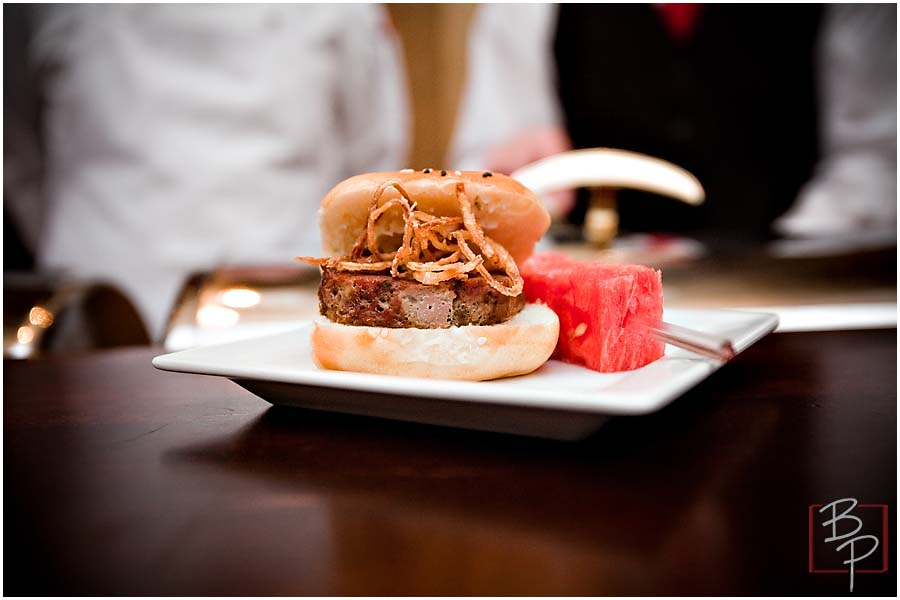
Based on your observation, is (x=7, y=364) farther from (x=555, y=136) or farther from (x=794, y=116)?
(x=794, y=116)

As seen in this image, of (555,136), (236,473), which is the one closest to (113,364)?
(236,473)

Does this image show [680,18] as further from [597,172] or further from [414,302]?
[414,302]

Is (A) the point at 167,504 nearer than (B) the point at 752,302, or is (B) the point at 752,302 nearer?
(A) the point at 167,504

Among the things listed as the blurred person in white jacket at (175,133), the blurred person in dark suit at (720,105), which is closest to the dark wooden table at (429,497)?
the blurred person in white jacket at (175,133)

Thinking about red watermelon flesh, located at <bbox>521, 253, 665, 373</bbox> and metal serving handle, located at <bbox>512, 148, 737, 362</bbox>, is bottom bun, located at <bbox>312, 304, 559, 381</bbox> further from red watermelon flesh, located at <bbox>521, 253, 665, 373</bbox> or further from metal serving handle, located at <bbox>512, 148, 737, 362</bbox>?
metal serving handle, located at <bbox>512, 148, 737, 362</bbox>

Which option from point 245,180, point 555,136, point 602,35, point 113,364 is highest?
point 602,35
